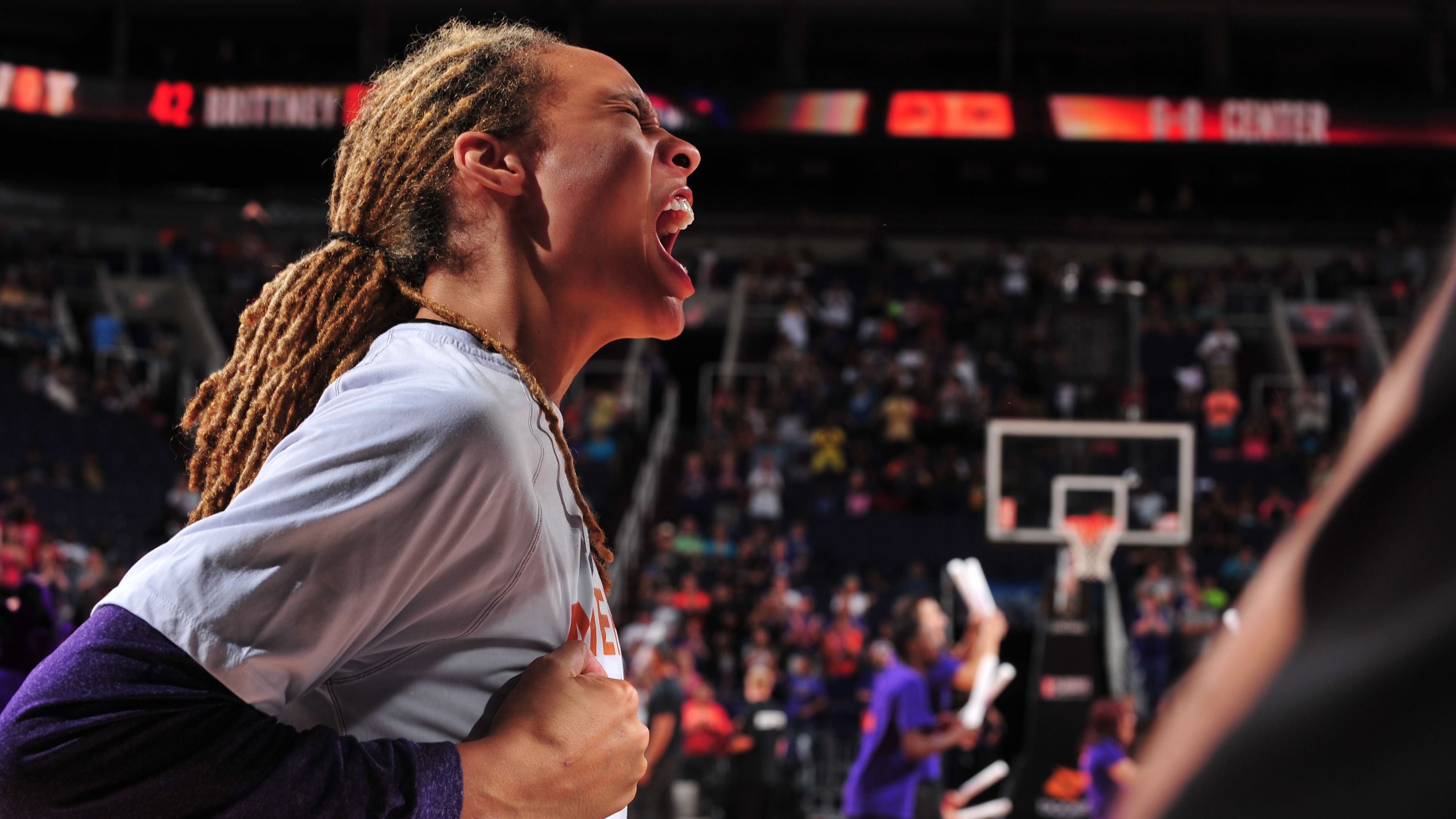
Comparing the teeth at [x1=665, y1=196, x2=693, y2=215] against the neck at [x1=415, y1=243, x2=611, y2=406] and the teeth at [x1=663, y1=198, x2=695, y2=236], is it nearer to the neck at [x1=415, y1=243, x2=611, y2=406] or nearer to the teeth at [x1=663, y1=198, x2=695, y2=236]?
the teeth at [x1=663, y1=198, x2=695, y2=236]

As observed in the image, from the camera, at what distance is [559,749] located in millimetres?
1330

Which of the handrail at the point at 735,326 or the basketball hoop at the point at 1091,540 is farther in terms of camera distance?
the handrail at the point at 735,326

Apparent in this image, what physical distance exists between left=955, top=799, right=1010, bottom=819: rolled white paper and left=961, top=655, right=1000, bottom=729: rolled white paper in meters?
0.79

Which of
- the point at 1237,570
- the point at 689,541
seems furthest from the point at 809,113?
the point at 1237,570

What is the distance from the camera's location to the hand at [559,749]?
1271mm

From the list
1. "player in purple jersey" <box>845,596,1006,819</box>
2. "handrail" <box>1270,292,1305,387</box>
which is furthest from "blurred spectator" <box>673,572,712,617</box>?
"handrail" <box>1270,292,1305,387</box>

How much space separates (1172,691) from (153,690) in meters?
0.87

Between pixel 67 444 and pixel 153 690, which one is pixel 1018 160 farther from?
pixel 153 690

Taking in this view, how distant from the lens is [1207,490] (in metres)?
14.3

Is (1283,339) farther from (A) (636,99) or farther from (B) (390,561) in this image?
(B) (390,561)

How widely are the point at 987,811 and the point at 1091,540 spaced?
3263 mm

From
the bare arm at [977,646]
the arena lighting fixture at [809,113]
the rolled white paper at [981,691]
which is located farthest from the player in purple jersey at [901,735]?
the arena lighting fixture at [809,113]

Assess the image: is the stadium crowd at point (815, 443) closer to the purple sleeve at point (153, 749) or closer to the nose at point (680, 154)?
the nose at point (680, 154)

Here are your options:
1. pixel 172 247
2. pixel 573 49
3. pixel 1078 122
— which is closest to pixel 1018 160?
pixel 1078 122
